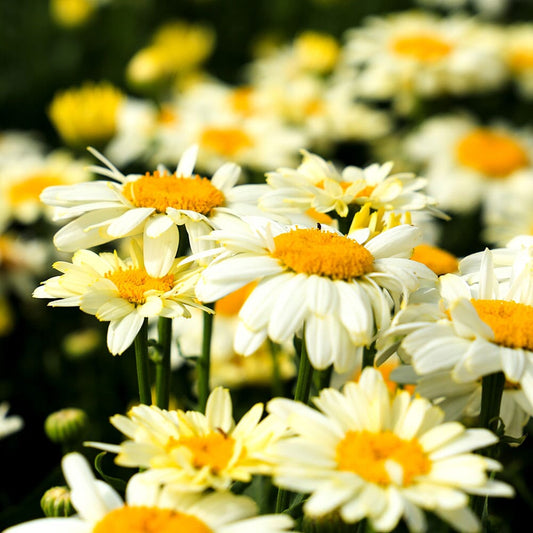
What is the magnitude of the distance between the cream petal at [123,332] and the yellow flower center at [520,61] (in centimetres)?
260

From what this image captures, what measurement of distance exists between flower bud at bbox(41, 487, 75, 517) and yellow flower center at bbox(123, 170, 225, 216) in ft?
1.21

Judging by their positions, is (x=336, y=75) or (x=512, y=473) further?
(x=336, y=75)

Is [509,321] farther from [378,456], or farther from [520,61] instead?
[520,61]

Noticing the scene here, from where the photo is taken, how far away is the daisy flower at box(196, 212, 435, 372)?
0.81 m

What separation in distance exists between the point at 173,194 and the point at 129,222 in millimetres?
93

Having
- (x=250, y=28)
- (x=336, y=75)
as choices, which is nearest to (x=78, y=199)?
(x=336, y=75)

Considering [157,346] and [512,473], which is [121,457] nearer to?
[157,346]

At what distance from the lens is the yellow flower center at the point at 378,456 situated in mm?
688

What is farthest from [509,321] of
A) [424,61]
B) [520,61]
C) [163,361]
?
[520,61]

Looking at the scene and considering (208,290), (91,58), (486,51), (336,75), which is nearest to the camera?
(208,290)

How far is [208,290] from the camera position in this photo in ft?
2.80

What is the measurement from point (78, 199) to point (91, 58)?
2974 millimetres

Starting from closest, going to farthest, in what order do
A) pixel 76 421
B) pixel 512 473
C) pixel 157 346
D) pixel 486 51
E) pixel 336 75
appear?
pixel 157 346 → pixel 76 421 → pixel 512 473 → pixel 486 51 → pixel 336 75

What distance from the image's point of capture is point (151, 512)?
702mm
